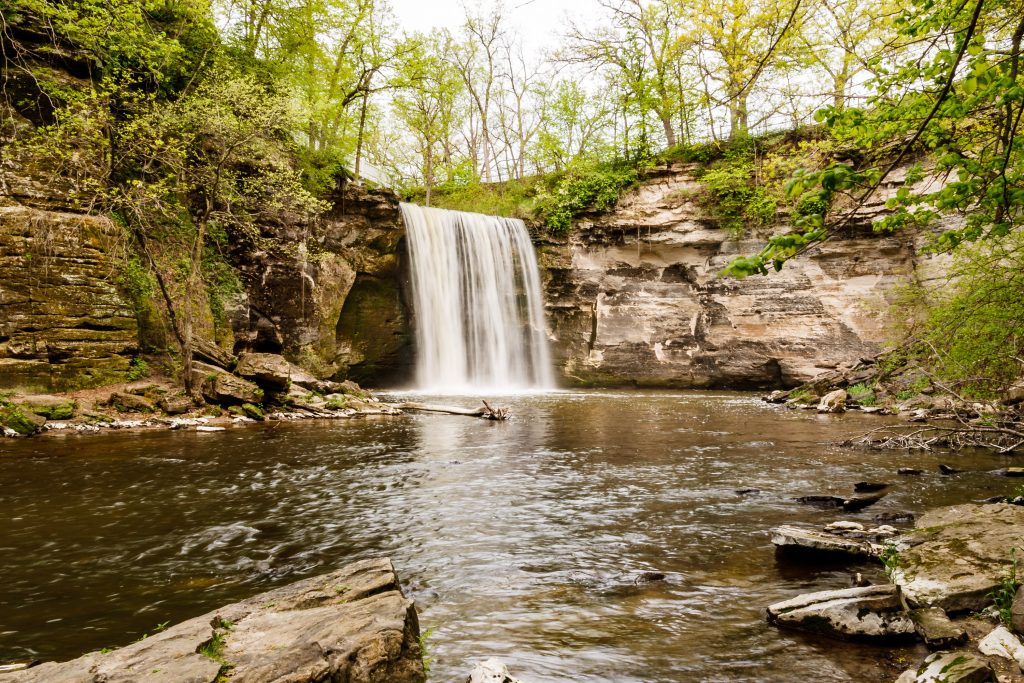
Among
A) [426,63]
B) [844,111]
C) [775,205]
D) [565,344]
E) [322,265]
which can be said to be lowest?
[565,344]

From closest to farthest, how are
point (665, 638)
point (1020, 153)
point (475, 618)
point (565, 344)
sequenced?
point (665, 638) → point (475, 618) → point (1020, 153) → point (565, 344)

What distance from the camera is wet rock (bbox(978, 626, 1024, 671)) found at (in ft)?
8.58

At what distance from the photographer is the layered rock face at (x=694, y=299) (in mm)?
20156

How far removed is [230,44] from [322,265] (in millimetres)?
8786

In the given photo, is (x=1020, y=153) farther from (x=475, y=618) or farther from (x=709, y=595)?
(x=475, y=618)

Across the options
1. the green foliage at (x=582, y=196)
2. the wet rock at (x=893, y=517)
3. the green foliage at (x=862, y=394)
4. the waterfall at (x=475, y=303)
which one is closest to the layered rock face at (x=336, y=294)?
the waterfall at (x=475, y=303)

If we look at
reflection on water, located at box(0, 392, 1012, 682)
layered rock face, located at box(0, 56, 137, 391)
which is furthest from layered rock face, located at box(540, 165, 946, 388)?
layered rock face, located at box(0, 56, 137, 391)

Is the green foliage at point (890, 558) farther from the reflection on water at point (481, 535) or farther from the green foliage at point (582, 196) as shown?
the green foliage at point (582, 196)

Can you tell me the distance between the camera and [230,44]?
19.3 meters

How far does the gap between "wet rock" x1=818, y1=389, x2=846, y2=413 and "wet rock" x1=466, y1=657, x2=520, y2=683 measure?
1415cm

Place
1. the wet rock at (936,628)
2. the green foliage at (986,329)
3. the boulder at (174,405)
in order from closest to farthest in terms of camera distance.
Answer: the wet rock at (936,628), the green foliage at (986,329), the boulder at (174,405)

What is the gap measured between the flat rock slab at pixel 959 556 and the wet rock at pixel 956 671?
89 centimetres

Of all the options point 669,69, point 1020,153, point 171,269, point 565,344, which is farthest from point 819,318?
point 171,269

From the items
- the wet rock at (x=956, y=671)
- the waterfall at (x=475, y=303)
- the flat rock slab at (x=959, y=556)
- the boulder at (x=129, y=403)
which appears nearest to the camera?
the wet rock at (x=956, y=671)
